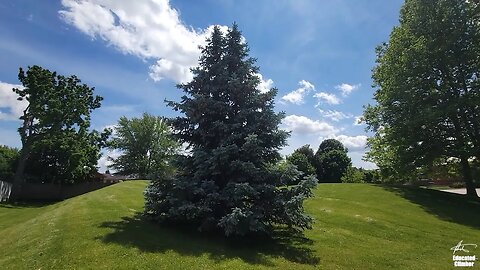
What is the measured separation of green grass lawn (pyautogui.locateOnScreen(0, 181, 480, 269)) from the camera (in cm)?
1152

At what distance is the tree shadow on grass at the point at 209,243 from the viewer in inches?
494

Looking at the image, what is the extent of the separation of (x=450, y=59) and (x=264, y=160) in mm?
19314

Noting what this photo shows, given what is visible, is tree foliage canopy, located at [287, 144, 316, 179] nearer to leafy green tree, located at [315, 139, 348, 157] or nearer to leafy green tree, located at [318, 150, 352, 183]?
leafy green tree, located at [318, 150, 352, 183]

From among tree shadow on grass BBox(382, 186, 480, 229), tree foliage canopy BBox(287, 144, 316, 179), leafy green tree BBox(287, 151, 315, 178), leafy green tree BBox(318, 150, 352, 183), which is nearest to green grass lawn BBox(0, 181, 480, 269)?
tree shadow on grass BBox(382, 186, 480, 229)

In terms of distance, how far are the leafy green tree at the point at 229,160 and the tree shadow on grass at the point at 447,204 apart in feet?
38.2

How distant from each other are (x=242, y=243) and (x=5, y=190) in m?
34.8

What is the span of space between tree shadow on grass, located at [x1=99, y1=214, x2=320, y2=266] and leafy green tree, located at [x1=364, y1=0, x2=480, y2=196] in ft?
52.7

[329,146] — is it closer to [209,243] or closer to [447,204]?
[447,204]

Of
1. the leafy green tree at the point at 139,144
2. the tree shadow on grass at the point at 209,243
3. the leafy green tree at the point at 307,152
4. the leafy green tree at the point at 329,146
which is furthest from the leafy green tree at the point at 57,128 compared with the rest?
the leafy green tree at the point at 329,146

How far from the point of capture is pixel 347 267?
477 inches

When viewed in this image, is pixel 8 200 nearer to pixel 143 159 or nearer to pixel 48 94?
pixel 48 94

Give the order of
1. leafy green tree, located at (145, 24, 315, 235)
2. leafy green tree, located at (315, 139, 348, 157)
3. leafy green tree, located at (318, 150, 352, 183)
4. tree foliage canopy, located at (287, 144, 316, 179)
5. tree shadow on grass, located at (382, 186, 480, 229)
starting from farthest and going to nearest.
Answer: leafy green tree, located at (315, 139, 348, 157) → leafy green tree, located at (318, 150, 352, 183) → tree foliage canopy, located at (287, 144, 316, 179) → tree shadow on grass, located at (382, 186, 480, 229) → leafy green tree, located at (145, 24, 315, 235)

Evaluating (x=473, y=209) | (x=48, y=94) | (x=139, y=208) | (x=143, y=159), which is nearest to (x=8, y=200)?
(x=48, y=94)

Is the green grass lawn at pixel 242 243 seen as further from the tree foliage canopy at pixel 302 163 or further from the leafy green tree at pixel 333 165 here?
the leafy green tree at pixel 333 165
